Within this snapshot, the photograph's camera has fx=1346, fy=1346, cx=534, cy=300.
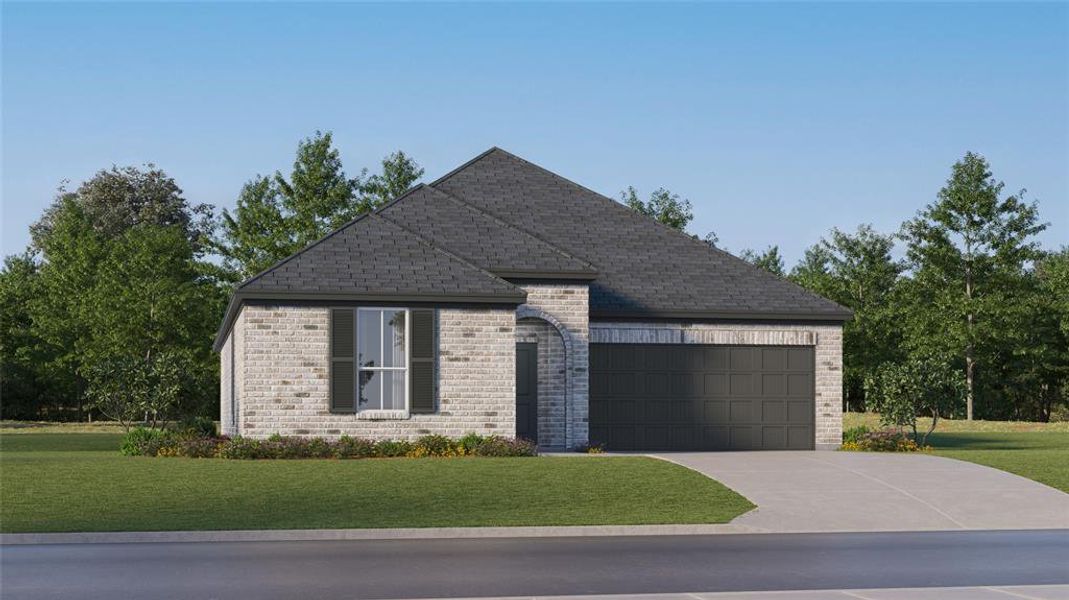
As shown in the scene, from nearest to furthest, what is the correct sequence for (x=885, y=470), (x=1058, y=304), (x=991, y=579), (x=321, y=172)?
(x=991, y=579) → (x=885, y=470) → (x=321, y=172) → (x=1058, y=304)

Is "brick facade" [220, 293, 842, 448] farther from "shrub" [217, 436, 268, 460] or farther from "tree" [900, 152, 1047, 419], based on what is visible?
"tree" [900, 152, 1047, 419]

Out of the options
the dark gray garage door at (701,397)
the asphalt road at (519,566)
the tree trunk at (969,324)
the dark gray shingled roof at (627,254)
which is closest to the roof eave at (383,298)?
the dark gray shingled roof at (627,254)

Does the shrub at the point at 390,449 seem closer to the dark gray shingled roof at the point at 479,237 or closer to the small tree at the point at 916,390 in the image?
the dark gray shingled roof at the point at 479,237

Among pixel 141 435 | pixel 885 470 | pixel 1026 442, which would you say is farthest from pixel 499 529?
pixel 1026 442

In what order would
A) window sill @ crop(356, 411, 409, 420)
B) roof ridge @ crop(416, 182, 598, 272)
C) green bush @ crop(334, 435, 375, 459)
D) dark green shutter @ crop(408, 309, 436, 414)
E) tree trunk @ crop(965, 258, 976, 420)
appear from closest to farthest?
green bush @ crop(334, 435, 375, 459) < window sill @ crop(356, 411, 409, 420) < dark green shutter @ crop(408, 309, 436, 414) < roof ridge @ crop(416, 182, 598, 272) < tree trunk @ crop(965, 258, 976, 420)

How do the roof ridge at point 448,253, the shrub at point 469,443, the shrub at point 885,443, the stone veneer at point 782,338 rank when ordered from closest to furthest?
the shrub at point 469,443, the roof ridge at point 448,253, the shrub at point 885,443, the stone veneer at point 782,338

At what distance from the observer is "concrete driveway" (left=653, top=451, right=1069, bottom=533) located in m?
19.0

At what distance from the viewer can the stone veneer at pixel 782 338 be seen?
30016 mm

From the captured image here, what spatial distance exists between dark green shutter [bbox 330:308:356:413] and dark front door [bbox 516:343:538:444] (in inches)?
168

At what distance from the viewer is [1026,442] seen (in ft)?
122

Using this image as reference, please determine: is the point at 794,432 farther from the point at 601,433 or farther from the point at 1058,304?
the point at 1058,304

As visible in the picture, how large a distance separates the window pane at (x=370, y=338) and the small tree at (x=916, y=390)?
11.6 m

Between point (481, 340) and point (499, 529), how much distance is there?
10027 mm

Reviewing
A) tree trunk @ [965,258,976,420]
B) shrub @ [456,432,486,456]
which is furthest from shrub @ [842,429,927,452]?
tree trunk @ [965,258,976,420]
